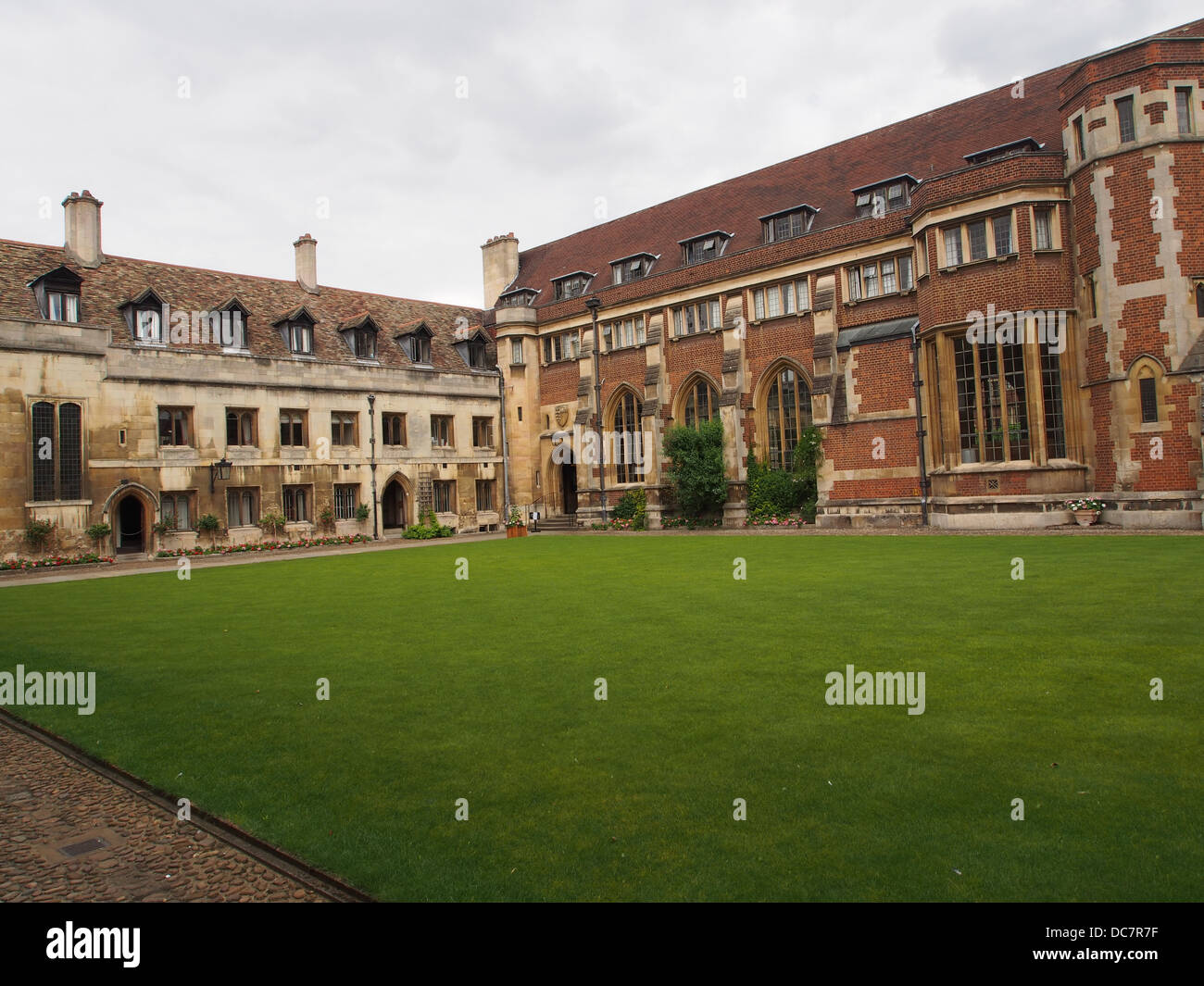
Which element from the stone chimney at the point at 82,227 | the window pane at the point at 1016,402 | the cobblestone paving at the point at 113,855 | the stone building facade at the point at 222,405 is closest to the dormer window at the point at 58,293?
the stone building facade at the point at 222,405

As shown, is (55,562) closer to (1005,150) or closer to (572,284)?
(572,284)

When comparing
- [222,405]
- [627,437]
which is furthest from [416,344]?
[627,437]

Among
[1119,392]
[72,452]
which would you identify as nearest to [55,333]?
[72,452]

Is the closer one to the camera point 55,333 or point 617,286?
point 55,333

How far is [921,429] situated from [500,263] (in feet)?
84.2

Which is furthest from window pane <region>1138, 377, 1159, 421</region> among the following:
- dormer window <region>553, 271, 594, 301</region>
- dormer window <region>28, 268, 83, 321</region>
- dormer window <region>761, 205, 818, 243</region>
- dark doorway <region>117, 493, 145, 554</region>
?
dormer window <region>28, 268, 83, 321</region>

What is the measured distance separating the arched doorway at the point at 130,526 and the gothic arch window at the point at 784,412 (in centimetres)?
2325

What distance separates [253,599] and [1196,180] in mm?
23987

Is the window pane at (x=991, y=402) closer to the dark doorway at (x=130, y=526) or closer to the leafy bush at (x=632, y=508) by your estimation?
the leafy bush at (x=632, y=508)

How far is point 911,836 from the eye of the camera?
13.2ft

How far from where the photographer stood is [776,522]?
2952 centimetres
